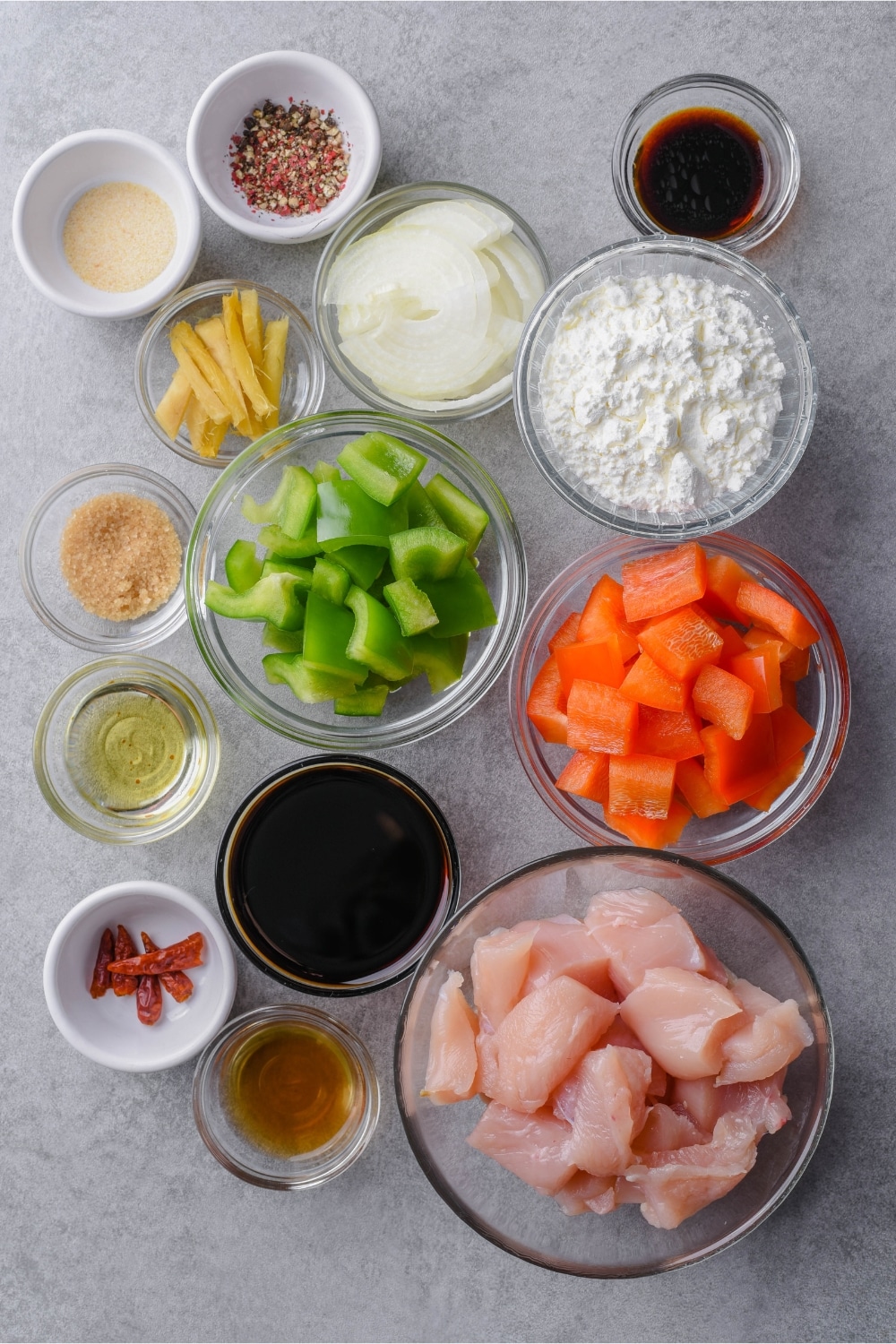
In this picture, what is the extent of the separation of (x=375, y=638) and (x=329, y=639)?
0.29 feet

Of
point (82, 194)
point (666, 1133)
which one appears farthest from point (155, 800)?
point (82, 194)

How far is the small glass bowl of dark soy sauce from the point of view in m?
1.90

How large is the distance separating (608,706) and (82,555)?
44.0 inches

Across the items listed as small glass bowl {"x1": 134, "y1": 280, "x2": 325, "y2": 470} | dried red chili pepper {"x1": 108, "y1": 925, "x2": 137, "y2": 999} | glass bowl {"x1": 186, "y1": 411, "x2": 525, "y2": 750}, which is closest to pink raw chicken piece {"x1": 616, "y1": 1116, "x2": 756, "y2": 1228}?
glass bowl {"x1": 186, "y1": 411, "x2": 525, "y2": 750}

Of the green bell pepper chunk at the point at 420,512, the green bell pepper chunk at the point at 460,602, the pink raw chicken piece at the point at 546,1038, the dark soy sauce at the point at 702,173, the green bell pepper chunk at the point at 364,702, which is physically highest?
the dark soy sauce at the point at 702,173

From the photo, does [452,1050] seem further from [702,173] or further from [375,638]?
[702,173]

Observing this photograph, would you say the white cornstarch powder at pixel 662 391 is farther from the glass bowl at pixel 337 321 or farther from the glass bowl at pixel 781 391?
the glass bowl at pixel 337 321

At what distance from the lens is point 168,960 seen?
1.90m

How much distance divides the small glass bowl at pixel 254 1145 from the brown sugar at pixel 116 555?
0.89m

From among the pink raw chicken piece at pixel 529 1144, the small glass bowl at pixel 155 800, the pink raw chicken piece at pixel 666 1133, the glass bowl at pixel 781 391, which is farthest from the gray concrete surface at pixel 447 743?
the pink raw chicken piece at pixel 666 1133

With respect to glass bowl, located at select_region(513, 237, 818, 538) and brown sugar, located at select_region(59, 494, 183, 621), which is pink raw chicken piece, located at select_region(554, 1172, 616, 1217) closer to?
glass bowl, located at select_region(513, 237, 818, 538)

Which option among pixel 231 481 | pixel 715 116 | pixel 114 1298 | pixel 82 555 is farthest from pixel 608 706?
pixel 114 1298

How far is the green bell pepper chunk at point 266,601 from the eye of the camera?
1.61m

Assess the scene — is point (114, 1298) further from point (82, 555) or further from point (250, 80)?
point (250, 80)
